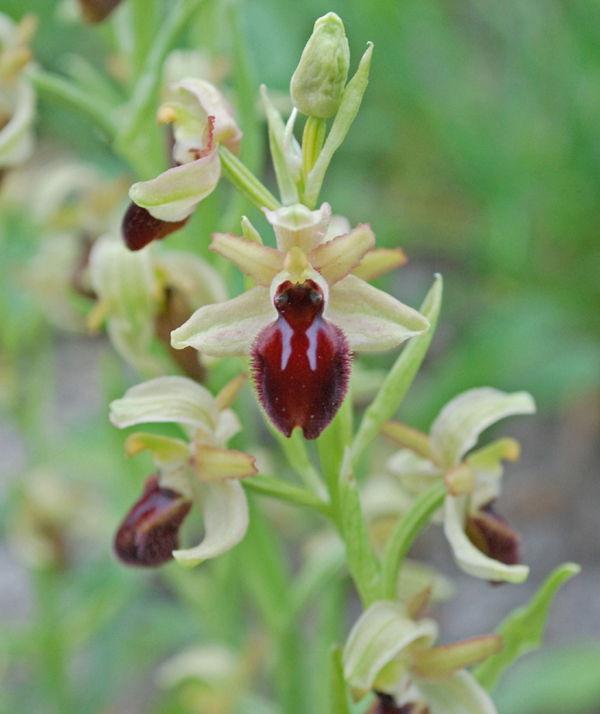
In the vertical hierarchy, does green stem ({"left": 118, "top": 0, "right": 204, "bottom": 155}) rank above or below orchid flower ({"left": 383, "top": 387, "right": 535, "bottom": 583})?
above

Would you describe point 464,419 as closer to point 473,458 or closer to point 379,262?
point 473,458

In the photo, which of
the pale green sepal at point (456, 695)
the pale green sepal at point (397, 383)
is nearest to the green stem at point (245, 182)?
the pale green sepal at point (397, 383)

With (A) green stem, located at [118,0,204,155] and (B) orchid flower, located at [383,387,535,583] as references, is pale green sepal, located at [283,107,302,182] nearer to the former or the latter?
(B) orchid flower, located at [383,387,535,583]

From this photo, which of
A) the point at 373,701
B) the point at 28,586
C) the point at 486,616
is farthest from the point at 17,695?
the point at 373,701

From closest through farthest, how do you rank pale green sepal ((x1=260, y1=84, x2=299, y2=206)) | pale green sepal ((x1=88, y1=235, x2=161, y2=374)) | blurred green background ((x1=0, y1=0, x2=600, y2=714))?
pale green sepal ((x1=260, y1=84, x2=299, y2=206)) → pale green sepal ((x1=88, y1=235, x2=161, y2=374)) → blurred green background ((x1=0, y1=0, x2=600, y2=714))

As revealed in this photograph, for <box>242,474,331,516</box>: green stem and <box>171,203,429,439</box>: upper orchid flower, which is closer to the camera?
<box>171,203,429,439</box>: upper orchid flower

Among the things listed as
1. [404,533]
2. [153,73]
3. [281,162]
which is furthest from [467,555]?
[153,73]

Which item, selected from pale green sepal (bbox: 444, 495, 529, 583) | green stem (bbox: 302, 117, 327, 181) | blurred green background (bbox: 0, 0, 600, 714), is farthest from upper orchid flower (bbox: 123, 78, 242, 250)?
blurred green background (bbox: 0, 0, 600, 714)
